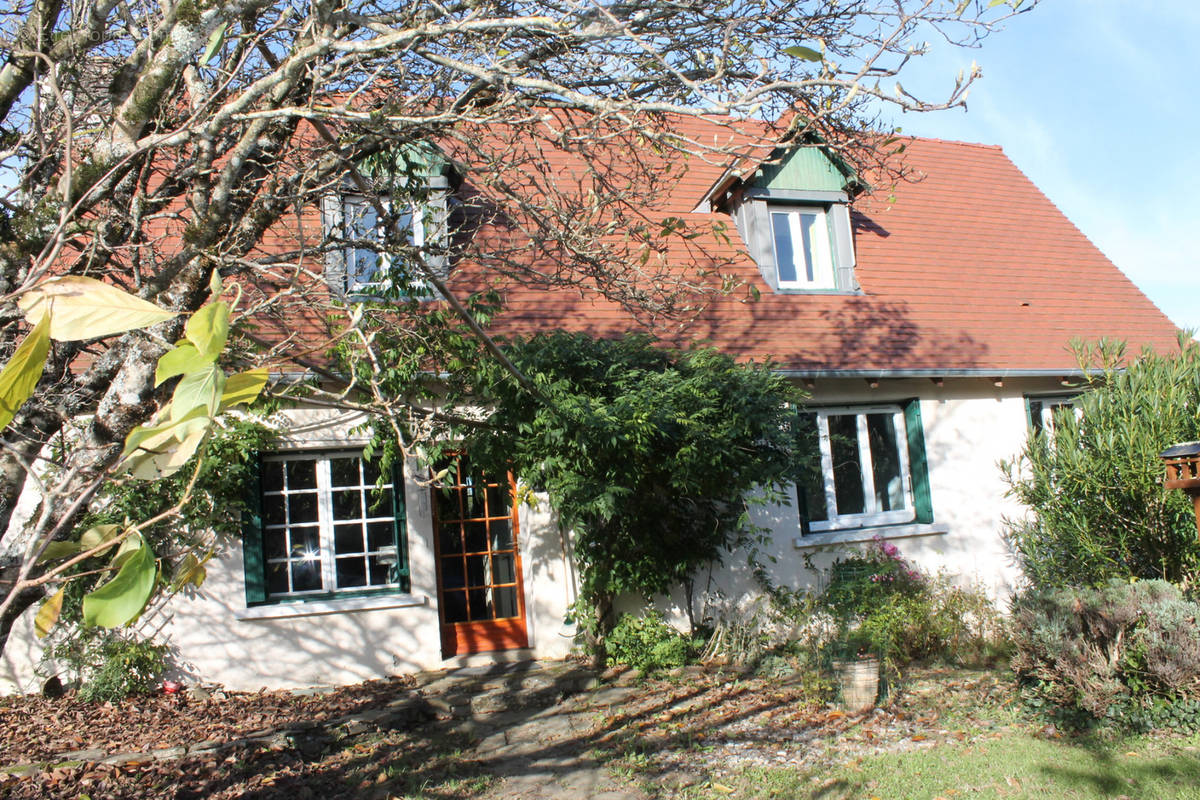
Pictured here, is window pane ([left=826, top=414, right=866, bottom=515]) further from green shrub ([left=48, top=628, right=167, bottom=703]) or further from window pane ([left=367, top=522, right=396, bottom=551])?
green shrub ([left=48, top=628, right=167, bottom=703])

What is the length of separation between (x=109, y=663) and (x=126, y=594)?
760cm

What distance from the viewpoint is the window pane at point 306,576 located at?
8.41 meters

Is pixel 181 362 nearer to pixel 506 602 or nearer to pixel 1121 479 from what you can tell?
pixel 1121 479

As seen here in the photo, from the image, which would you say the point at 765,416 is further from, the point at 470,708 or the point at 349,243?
the point at 349,243

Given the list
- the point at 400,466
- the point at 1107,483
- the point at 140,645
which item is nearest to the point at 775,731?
the point at 1107,483

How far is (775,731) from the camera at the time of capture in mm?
6105

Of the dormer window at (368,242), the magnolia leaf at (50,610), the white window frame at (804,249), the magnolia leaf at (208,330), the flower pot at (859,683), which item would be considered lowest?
the flower pot at (859,683)

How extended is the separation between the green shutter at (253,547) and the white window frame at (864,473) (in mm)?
5750

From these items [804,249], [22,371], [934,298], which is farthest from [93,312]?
[934,298]

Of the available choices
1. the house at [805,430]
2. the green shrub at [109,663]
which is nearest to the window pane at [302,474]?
the house at [805,430]

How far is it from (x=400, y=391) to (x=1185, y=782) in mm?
5454

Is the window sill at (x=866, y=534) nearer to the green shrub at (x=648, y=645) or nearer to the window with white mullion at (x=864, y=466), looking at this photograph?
the window with white mullion at (x=864, y=466)

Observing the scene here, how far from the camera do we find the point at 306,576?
845 centimetres

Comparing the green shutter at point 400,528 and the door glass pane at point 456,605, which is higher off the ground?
the green shutter at point 400,528
